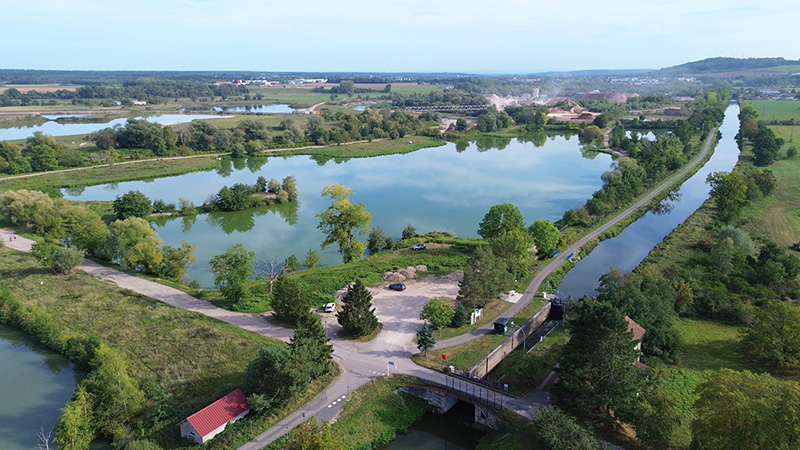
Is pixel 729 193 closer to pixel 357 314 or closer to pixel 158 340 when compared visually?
pixel 357 314

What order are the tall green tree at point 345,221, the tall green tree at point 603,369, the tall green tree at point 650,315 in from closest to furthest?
the tall green tree at point 603,369 → the tall green tree at point 650,315 → the tall green tree at point 345,221

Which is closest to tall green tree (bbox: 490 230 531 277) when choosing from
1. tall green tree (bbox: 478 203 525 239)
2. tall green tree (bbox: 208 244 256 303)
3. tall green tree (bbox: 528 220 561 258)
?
tall green tree (bbox: 528 220 561 258)

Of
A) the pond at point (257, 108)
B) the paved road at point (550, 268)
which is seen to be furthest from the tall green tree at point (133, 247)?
the pond at point (257, 108)

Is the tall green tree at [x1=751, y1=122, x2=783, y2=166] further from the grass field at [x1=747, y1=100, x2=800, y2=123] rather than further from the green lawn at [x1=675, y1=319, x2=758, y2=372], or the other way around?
the green lawn at [x1=675, y1=319, x2=758, y2=372]

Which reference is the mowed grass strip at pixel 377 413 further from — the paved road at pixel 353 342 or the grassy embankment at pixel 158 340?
the grassy embankment at pixel 158 340

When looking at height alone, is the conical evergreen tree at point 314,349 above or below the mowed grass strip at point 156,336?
above

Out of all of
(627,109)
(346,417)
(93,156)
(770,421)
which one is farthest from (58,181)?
(627,109)
